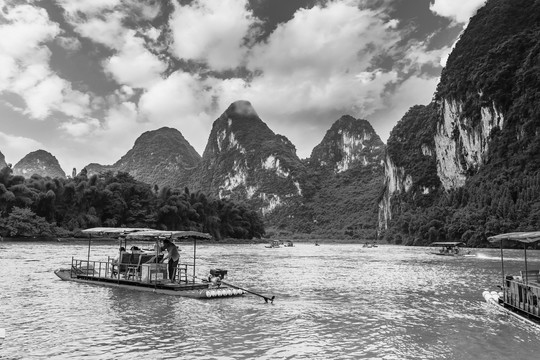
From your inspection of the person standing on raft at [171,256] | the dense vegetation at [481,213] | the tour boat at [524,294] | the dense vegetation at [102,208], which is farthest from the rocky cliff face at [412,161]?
the person standing on raft at [171,256]

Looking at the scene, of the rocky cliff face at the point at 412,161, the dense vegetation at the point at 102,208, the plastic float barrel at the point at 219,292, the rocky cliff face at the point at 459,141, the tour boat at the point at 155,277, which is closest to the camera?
the plastic float barrel at the point at 219,292

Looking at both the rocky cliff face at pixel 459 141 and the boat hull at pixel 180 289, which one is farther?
the rocky cliff face at pixel 459 141

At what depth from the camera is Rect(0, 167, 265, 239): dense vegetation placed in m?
62.3

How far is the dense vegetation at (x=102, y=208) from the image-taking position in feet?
204

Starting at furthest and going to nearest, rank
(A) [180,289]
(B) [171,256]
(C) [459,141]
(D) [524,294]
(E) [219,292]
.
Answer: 1. (C) [459,141]
2. (B) [171,256]
3. (A) [180,289]
4. (E) [219,292]
5. (D) [524,294]

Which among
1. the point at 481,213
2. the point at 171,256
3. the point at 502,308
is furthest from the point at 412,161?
the point at 171,256

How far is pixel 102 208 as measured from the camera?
79.6 m

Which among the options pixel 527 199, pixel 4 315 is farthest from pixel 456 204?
pixel 4 315

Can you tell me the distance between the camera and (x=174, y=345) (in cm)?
1021

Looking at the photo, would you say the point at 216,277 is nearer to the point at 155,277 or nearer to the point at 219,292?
the point at 219,292

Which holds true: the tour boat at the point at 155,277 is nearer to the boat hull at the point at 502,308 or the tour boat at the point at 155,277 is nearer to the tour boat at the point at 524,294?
the boat hull at the point at 502,308

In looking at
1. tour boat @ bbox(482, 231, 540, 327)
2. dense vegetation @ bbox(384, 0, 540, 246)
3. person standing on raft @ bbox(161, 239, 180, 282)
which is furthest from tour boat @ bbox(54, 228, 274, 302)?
dense vegetation @ bbox(384, 0, 540, 246)

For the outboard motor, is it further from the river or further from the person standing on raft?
the person standing on raft

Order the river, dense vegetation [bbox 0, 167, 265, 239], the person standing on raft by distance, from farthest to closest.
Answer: dense vegetation [bbox 0, 167, 265, 239] < the person standing on raft < the river
